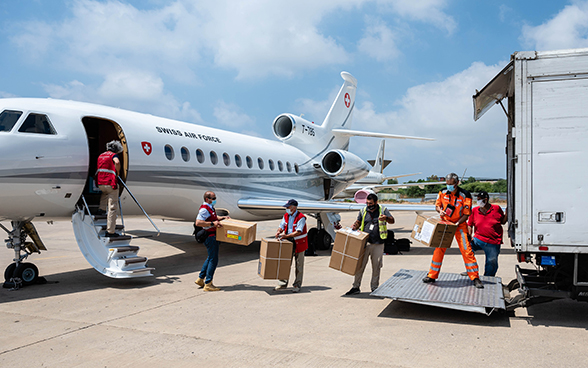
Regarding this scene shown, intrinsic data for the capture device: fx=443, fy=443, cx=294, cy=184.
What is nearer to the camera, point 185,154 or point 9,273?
point 9,273

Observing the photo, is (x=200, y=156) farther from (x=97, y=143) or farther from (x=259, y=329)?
(x=259, y=329)

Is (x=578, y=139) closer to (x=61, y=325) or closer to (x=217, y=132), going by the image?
(x=61, y=325)

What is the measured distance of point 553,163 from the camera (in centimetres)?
543

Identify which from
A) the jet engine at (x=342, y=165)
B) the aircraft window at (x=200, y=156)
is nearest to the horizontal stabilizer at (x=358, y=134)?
the jet engine at (x=342, y=165)

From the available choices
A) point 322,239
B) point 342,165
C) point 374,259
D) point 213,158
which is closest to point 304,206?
point 322,239

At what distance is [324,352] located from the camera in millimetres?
4680

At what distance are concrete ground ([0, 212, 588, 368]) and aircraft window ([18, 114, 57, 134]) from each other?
2894mm

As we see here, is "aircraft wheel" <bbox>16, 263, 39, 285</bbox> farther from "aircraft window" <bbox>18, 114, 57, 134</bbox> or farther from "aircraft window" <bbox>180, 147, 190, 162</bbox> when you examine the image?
"aircraft window" <bbox>180, 147, 190, 162</bbox>

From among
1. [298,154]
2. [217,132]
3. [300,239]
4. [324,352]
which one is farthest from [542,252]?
[298,154]

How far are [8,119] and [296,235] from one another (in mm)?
5503

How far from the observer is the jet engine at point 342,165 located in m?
17.2

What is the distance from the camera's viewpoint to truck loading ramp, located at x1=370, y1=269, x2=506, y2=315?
5.76 metres

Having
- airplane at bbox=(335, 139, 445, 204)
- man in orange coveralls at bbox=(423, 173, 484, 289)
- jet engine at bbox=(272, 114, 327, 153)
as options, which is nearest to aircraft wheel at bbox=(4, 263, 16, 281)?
man in orange coveralls at bbox=(423, 173, 484, 289)

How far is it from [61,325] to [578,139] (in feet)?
22.8
